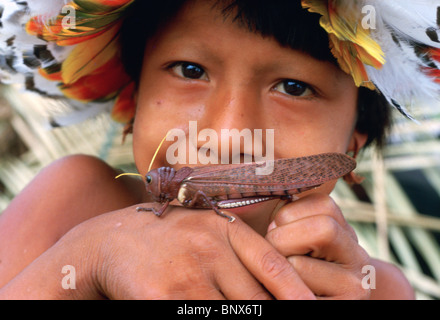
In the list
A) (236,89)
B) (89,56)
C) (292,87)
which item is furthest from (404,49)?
(89,56)

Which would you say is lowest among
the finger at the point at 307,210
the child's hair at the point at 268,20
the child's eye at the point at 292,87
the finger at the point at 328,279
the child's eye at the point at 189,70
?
the finger at the point at 328,279

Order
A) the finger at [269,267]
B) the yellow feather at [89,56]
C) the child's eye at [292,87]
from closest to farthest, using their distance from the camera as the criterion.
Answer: the finger at [269,267], the child's eye at [292,87], the yellow feather at [89,56]

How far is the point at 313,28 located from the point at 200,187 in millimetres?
557

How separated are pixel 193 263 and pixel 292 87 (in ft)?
2.00

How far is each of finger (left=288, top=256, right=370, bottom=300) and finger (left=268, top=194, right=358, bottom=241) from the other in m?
0.09

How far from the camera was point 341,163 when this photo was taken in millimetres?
985

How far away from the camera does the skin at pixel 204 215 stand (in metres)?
0.87

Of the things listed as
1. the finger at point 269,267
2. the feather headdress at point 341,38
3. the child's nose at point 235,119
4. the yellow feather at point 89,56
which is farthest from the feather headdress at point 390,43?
the yellow feather at point 89,56

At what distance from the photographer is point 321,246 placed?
92cm

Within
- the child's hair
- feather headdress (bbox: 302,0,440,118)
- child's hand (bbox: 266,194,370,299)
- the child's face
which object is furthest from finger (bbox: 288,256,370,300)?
the child's hair

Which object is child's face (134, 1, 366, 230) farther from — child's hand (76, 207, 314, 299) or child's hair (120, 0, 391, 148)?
child's hand (76, 207, 314, 299)

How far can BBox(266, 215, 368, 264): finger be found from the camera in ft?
2.98

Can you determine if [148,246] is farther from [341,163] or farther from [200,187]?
[341,163]

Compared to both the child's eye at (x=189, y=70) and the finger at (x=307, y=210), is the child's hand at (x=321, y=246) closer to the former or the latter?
the finger at (x=307, y=210)
